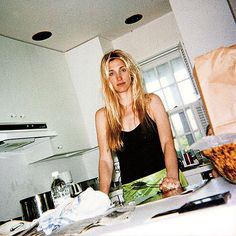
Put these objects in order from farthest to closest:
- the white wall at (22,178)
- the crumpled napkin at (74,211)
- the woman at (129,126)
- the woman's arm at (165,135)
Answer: the white wall at (22,178)
the woman at (129,126)
the woman's arm at (165,135)
the crumpled napkin at (74,211)

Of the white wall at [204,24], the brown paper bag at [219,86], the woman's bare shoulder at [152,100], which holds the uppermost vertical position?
the white wall at [204,24]

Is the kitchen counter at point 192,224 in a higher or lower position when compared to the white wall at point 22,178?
lower

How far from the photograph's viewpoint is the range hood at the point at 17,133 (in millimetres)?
2016

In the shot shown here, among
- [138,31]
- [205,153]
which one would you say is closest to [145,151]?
[205,153]

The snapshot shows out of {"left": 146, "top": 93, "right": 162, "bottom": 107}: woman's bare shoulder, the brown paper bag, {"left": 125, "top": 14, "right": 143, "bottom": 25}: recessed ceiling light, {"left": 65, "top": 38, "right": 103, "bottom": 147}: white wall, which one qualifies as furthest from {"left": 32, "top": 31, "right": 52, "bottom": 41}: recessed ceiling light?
the brown paper bag

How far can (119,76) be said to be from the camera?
1.67 metres

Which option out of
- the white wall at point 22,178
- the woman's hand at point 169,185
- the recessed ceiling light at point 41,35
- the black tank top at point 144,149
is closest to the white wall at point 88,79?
the white wall at point 22,178

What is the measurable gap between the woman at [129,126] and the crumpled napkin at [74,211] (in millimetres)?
607

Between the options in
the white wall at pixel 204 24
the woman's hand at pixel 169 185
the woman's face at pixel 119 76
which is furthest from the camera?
the white wall at pixel 204 24

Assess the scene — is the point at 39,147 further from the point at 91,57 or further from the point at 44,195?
the point at 91,57

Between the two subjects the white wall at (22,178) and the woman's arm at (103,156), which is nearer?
the woman's arm at (103,156)

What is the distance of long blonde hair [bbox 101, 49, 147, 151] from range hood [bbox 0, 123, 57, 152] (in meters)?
0.81

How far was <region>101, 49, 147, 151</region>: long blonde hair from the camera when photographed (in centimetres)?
159

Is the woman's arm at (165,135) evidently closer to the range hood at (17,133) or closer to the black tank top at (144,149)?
the black tank top at (144,149)
